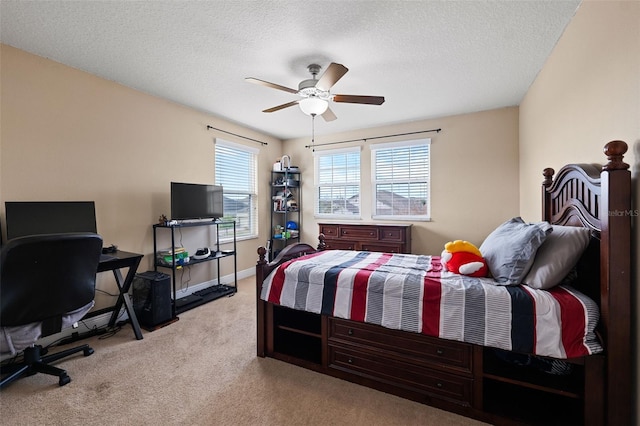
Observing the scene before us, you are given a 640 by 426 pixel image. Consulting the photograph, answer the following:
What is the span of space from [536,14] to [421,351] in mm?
2490

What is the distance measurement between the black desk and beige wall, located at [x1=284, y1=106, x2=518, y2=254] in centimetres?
379

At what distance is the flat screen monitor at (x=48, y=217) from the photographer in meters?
2.24

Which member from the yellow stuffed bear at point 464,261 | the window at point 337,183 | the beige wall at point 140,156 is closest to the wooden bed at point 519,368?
the yellow stuffed bear at point 464,261

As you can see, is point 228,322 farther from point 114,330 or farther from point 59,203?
point 59,203

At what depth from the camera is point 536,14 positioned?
1.99 metres

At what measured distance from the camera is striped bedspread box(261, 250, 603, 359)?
4.69ft

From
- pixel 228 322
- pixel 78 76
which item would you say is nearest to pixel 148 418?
pixel 228 322

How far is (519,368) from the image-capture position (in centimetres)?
169

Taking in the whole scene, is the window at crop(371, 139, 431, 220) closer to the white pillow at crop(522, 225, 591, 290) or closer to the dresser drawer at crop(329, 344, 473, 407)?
the white pillow at crop(522, 225, 591, 290)

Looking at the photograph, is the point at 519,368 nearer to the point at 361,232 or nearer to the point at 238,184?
the point at 361,232

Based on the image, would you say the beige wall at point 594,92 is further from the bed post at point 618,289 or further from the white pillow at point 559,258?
the white pillow at point 559,258

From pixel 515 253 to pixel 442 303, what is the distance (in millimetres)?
566

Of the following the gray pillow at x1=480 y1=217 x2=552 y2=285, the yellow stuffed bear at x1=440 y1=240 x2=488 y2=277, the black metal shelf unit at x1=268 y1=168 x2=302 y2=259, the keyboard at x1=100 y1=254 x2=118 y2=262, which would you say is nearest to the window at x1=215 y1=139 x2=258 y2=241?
the black metal shelf unit at x1=268 y1=168 x2=302 y2=259

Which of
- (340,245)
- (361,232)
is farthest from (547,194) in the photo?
(340,245)
